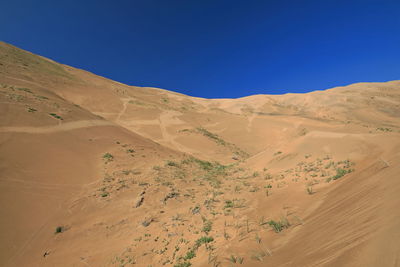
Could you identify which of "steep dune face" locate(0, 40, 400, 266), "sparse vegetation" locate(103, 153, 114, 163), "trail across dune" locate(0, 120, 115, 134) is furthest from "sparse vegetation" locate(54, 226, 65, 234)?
"trail across dune" locate(0, 120, 115, 134)

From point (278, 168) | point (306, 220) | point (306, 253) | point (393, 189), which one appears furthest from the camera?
point (278, 168)

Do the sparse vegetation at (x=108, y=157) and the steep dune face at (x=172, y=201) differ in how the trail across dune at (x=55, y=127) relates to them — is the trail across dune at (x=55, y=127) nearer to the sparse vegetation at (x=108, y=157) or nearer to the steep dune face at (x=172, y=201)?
the steep dune face at (x=172, y=201)

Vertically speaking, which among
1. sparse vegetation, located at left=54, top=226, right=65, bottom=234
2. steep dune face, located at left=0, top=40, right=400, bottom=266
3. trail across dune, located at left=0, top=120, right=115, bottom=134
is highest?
trail across dune, located at left=0, top=120, right=115, bottom=134

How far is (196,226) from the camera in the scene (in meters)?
6.04

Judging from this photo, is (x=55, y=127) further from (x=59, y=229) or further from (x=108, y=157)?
(x=59, y=229)

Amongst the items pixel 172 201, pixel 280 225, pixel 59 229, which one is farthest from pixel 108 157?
pixel 280 225

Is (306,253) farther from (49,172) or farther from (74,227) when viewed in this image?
(49,172)

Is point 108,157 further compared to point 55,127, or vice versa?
point 55,127

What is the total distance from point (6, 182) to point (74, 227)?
4.15 metres

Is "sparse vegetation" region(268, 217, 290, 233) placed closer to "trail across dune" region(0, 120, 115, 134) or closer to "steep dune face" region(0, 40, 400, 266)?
→ "steep dune face" region(0, 40, 400, 266)

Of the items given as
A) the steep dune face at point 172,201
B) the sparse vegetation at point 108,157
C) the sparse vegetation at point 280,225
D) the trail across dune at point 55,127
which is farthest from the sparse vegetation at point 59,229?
the trail across dune at point 55,127

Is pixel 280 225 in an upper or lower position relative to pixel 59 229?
upper

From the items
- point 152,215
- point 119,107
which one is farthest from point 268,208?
point 119,107

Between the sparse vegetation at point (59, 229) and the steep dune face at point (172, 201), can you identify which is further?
the sparse vegetation at point (59, 229)
